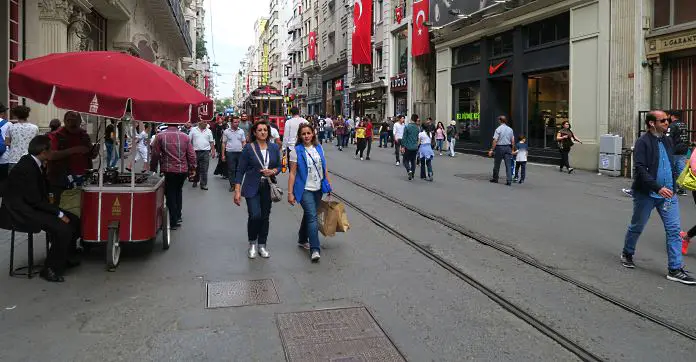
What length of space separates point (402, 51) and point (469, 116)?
1048 centimetres

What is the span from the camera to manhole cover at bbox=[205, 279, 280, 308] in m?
5.45

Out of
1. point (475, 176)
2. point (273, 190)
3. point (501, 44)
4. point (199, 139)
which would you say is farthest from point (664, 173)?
point (501, 44)

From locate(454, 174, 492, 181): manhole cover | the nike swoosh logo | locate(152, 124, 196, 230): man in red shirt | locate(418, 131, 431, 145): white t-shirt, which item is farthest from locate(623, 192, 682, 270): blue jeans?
the nike swoosh logo

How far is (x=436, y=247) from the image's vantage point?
7.82 metres

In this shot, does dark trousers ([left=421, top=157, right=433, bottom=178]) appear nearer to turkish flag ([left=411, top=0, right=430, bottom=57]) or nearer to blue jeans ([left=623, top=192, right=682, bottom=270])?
blue jeans ([left=623, top=192, right=682, bottom=270])

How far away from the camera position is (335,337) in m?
4.57

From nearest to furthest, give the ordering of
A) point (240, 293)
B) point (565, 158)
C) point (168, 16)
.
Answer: point (240, 293) < point (565, 158) < point (168, 16)

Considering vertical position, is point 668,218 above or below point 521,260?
above

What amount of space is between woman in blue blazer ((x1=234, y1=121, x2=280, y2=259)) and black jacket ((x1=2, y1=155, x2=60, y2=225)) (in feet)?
6.92

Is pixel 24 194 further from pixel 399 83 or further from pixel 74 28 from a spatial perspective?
pixel 399 83

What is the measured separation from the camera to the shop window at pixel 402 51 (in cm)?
3622

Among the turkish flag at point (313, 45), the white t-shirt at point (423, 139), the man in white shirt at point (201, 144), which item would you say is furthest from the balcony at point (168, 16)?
the turkish flag at point (313, 45)

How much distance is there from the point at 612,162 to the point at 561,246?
33.9 ft

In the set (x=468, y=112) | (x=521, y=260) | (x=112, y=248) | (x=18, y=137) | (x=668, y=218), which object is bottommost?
(x=521, y=260)
